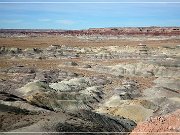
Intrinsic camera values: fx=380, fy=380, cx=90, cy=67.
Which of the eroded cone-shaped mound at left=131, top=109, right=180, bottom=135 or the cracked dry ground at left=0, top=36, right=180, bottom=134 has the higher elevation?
the eroded cone-shaped mound at left=131, top=109, right=180, bottom=135

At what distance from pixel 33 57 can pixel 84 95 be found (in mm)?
36698

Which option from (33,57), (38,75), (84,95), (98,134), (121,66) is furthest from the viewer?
(33,57)

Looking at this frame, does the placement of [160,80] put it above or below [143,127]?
below

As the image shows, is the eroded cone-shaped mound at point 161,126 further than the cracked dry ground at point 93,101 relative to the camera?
No

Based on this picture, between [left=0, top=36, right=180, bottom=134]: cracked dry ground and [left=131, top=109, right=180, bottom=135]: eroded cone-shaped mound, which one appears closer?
[left=131, top=109, right=180, bottom=135]: eroded cone-shaped mound

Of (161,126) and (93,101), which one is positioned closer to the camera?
(161,126)

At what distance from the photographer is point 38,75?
39.6 metres

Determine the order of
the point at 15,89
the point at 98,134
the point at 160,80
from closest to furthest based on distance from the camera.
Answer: the point at 98,134
the point at 15,89
the point at 160,80

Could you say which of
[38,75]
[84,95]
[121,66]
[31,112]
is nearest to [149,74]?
[121,66]

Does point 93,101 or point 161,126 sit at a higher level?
point 161,126

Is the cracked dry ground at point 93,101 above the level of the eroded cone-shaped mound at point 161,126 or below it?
below

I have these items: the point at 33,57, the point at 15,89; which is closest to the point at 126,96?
the point at 15,89

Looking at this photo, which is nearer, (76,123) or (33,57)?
(76,123)

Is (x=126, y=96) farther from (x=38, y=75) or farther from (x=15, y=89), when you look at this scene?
(x=38, y=75)
